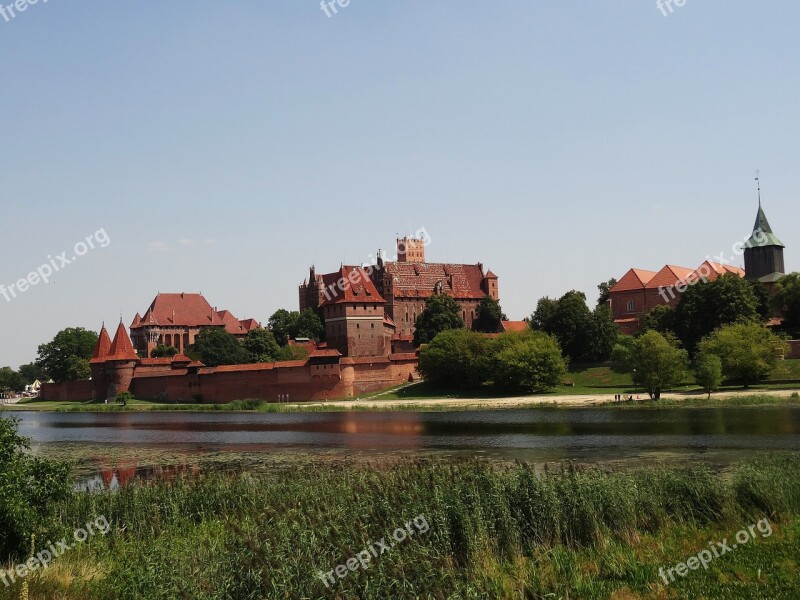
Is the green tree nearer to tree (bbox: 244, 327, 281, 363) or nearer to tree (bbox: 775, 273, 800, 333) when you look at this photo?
tree (bbox: 244, 327, 281, 363)

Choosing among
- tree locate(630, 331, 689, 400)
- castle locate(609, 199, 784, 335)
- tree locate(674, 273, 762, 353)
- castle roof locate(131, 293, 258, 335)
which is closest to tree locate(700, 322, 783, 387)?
tree locate(630, 331, 689, 400)

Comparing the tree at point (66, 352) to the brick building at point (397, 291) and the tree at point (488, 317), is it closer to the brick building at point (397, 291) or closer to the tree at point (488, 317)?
the brick building at point (397, 291)

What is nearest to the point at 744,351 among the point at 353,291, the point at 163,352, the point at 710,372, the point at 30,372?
the point at 710,372

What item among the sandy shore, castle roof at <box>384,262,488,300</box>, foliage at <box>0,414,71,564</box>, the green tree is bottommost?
the sandy shore

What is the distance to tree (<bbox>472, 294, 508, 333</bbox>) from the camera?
7419cm

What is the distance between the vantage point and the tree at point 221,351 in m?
65.3

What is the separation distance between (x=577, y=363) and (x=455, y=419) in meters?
20.8

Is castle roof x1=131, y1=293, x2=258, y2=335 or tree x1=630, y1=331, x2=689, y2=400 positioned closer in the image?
tree x1=630, y1=331, x2=689, y2=400

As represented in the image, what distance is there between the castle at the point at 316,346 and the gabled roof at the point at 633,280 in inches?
671

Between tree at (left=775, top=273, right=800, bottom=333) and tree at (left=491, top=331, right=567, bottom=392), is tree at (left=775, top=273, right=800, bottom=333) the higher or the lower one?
the higher one

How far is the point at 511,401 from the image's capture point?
42281 millimetres

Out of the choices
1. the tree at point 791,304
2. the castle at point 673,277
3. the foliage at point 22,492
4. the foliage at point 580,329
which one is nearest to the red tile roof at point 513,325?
the castle at point 673,277

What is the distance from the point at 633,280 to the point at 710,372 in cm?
3194

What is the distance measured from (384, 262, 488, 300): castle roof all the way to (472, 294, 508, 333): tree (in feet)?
17.4
